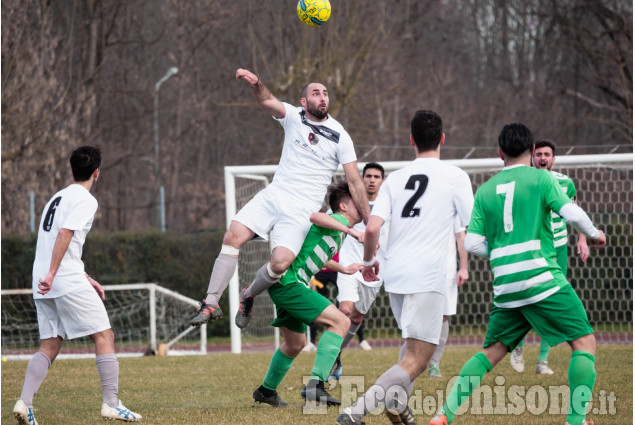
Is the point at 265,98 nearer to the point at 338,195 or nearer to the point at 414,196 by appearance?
the point at 338,195

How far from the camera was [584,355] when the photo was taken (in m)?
5.11

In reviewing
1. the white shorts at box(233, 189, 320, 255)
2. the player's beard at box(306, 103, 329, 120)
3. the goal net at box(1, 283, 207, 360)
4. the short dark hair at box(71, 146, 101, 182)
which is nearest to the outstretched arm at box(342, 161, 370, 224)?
the white shorts at box(233, 189, 320, 255)

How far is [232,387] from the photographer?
8.21 meters

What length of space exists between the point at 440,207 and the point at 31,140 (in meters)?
13.2

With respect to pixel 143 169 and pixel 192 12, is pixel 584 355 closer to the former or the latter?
pixel 192 12

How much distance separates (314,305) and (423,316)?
1.41 meters

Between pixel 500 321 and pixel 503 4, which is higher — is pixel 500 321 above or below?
below

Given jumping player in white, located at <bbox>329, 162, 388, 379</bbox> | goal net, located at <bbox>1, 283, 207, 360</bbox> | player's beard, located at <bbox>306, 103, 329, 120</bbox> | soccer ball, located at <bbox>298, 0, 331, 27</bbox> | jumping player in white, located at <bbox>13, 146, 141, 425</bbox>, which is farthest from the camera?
goal net, located at <bbox>1, 283, 207, 360</bbox>

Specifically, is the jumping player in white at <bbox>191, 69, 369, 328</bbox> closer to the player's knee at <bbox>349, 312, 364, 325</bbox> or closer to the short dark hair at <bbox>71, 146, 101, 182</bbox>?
the short dark hair at <bbox>71, 146, 101, 182</bbox>

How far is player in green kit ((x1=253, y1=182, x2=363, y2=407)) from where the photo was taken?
636 centimetres

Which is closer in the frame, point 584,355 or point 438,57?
point 584,355

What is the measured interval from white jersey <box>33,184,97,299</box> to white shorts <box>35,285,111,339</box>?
0.06m

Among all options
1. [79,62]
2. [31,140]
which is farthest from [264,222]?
[79,62]

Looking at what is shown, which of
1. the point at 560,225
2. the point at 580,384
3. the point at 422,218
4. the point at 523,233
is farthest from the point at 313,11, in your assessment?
the point at 580,384
